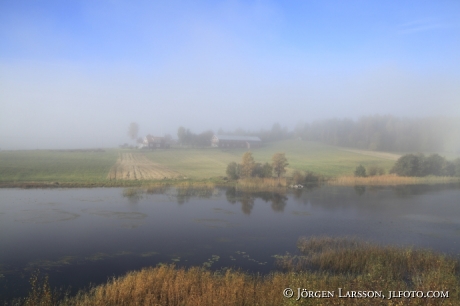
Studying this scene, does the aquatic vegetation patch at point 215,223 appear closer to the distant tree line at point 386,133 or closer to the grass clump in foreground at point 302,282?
the grass clump in foreground at point 302,282

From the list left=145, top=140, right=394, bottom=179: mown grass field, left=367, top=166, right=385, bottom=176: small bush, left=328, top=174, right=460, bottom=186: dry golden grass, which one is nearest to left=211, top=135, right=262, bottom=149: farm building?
left=145, top=140, right=394, bottom=179: mown grass field

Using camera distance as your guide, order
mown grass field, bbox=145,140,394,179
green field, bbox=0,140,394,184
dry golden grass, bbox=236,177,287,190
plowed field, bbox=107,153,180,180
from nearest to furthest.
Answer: dry golden grass, bbox=236,177,287,190, green field, bbox=0,140,394,184, plowed field, bbox=107,153,180,180, mown grass field, bbox=145,140,394,179

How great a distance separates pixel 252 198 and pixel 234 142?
31.4m

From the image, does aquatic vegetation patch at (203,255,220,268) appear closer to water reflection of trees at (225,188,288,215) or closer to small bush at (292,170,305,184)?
water reflection of trees at (225,188,288,215)

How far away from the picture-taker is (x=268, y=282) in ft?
24.9

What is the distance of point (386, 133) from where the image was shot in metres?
50.1

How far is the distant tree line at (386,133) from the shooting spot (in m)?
43.4

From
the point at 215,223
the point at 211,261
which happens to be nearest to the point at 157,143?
the point at 215,223

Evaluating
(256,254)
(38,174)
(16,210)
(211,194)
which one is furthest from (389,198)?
(38,174)

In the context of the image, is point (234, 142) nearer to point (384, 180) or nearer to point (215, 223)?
point (384, 180)

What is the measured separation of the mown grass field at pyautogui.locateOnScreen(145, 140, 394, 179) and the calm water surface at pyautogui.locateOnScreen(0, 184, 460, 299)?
9.07 meters

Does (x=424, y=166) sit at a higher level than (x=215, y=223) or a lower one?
higher

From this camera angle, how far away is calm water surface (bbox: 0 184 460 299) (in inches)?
391

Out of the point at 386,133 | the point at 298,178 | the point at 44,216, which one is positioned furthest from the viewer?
the point at 386,133
